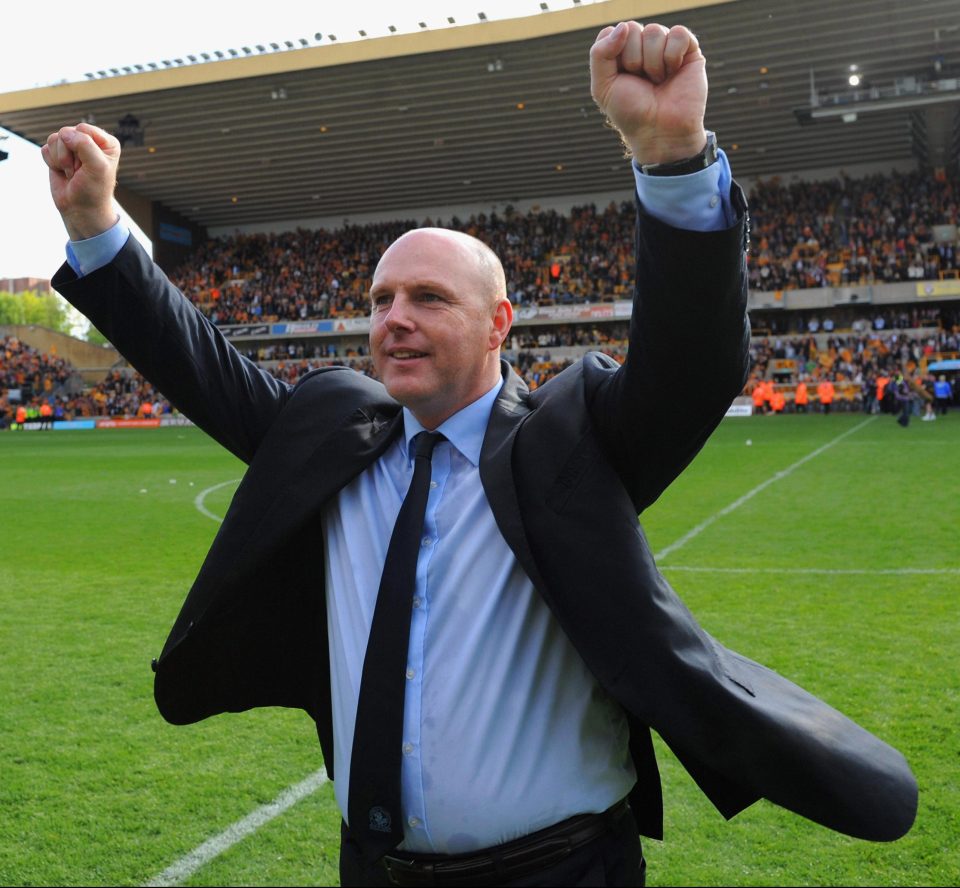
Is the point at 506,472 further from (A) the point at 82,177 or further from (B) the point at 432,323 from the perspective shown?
(A) the point at 82,177

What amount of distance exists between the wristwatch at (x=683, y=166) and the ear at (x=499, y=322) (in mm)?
538

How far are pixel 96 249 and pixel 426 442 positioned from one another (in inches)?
31.4

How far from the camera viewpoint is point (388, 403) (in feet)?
7.41

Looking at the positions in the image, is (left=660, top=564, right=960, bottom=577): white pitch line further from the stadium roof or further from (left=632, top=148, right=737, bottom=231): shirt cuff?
the stadium roof

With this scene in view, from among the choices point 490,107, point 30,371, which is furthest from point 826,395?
point 30,371

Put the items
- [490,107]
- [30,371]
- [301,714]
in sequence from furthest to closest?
[30,371]
[490,107]
[301,714]

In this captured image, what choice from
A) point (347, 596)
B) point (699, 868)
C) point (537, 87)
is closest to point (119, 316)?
point (347, 596)

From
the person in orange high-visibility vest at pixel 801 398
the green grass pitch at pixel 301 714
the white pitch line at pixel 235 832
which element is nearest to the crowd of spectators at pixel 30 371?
the person in orange high-visibility vest at pixel 801 398

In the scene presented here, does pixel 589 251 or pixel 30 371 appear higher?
pixel 589 251

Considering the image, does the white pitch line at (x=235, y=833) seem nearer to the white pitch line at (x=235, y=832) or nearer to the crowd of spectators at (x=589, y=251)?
the white pitch line at (x=235, y=832)

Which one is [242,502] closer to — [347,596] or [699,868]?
[347,596]

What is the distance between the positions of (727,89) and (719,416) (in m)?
37.2

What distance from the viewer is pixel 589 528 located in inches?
70.3

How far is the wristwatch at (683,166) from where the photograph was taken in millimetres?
1652
